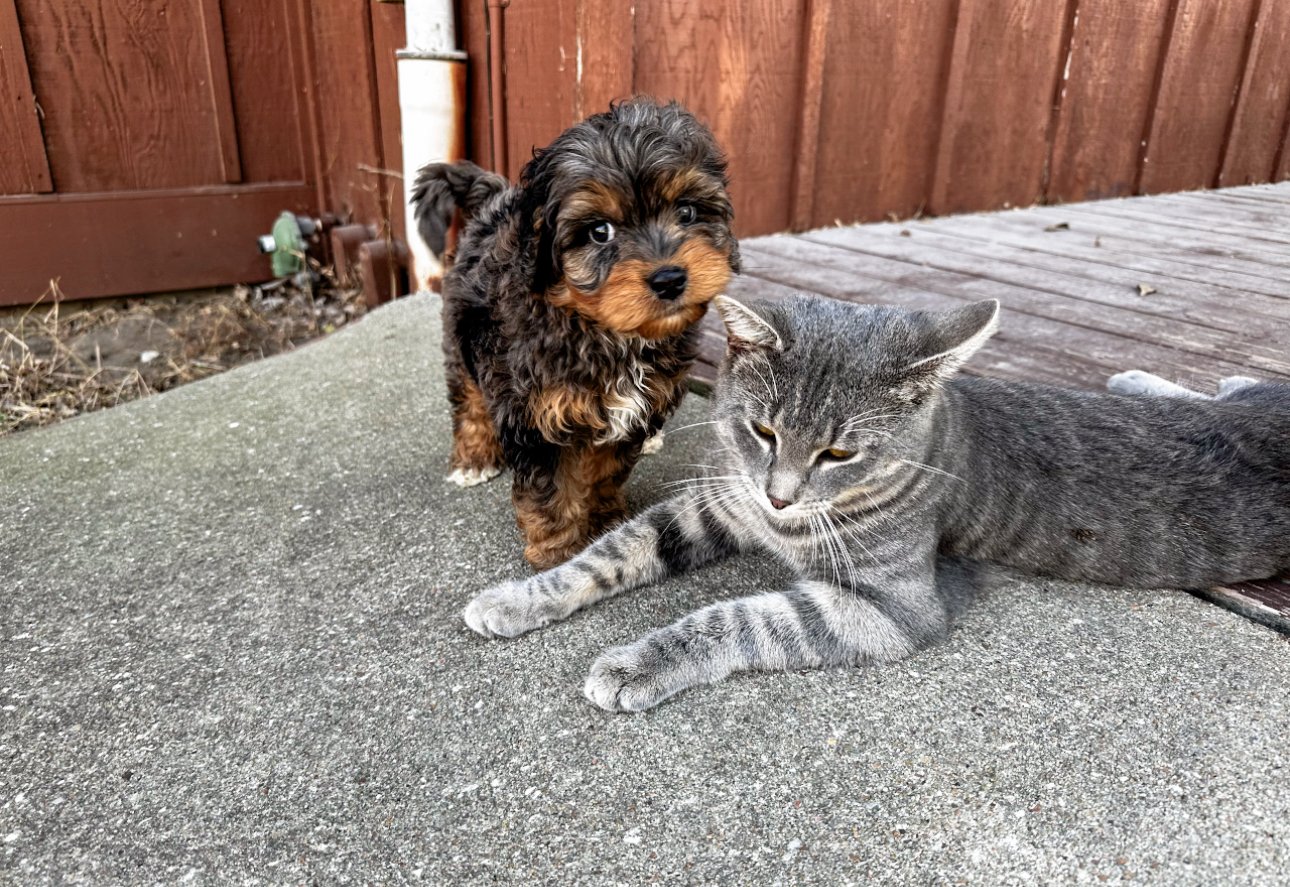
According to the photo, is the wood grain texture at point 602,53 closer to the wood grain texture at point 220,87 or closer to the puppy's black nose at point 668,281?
the puppy's black nose at point 668,281

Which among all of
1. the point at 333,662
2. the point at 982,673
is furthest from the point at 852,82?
the point at 333,662

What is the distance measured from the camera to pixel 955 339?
A: 79.0 inches

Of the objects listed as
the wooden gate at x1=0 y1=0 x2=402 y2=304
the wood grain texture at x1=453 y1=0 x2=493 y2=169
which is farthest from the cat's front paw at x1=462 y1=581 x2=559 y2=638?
the wooden gate at x1=0 y1=0 x2=402 y2=304

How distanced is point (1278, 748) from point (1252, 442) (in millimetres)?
887

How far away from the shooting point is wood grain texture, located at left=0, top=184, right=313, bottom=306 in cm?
494

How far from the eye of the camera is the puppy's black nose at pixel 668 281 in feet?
6.86

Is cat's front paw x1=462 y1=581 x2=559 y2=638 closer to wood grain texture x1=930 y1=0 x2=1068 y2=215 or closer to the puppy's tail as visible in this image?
the puppy's tail

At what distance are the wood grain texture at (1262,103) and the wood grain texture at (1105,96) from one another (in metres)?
1.26

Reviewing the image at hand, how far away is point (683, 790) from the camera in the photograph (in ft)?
5.82

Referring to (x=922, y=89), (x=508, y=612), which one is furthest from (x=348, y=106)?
(x=508, y=612)

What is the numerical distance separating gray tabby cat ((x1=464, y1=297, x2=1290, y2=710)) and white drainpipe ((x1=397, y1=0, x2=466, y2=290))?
2.51 meters

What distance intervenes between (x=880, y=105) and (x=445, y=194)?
145 inches

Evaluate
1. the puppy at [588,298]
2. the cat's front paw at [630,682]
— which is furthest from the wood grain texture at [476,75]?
the cat's front paw at [630,682]

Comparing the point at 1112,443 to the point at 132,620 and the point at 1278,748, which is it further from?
the point at 132,620
